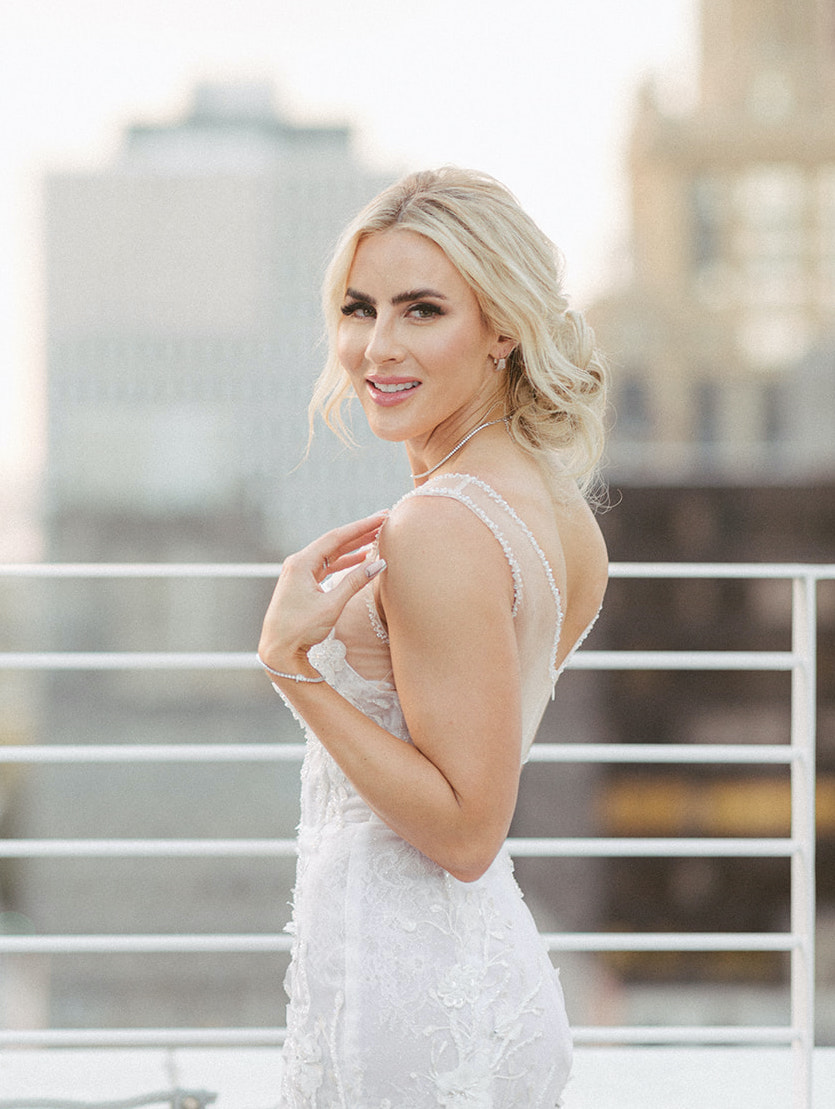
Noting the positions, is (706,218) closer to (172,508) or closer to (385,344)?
(172,508)

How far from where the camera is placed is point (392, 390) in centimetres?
123

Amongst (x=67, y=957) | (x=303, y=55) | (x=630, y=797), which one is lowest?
(x=67, y=957)

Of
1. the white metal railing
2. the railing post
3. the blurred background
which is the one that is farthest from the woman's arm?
the blurred background

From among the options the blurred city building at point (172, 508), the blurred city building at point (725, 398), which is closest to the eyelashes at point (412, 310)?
the blurred city building at point (725, 398)

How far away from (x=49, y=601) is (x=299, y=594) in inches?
2369

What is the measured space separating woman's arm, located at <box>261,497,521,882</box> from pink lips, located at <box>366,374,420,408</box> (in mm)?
143

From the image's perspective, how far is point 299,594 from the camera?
1119 mm

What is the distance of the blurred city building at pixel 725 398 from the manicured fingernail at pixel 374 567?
38.6 metres

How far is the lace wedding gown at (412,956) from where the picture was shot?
1.14 meters

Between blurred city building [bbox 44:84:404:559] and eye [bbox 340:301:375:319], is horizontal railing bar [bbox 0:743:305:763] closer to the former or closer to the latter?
eye [bbox 340:301:375:319]

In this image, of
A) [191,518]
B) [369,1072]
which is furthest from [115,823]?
[369,1072]

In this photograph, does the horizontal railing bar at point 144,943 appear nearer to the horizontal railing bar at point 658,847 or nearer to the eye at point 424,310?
the horizontal railing bar at point 658,847

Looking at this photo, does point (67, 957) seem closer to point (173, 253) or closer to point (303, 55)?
point (173, 253)

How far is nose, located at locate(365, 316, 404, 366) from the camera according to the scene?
1201 mm
